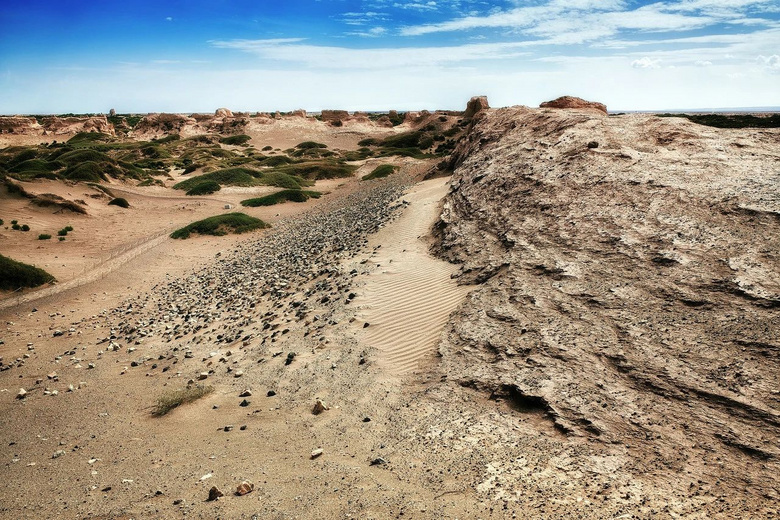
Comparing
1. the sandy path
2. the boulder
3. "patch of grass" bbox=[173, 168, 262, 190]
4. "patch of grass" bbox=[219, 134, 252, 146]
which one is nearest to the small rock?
the sandy path

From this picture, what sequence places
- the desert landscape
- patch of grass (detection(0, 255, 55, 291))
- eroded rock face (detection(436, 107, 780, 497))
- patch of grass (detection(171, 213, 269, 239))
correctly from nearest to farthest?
1. the desert landscape
2. eroded rock face (detection(436, 107, 780, 497))
3. patch of grass (detection(0, 255, 55, 291))
4. patch of grass (detection(171, 213, 269, 239))

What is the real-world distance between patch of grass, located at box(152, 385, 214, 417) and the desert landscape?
0.05 metres

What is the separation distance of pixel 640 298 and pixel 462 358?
3951 millimetres

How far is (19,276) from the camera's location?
65.4 feet

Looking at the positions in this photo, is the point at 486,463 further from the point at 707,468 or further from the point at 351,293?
the point at 351,293

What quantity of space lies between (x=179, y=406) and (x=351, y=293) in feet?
18.6

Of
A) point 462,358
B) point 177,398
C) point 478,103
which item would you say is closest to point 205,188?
point 177,398

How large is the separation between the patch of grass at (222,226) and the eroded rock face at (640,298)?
55.8 ft

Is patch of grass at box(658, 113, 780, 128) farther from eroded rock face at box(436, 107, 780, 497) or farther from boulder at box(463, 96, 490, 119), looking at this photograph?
eroded rock face at box(436, 107, 780, 497)

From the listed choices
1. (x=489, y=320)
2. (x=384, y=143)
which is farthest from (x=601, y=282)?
(x=384, y=143)

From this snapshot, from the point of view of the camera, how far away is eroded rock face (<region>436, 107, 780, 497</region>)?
267 inches

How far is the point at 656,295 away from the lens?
960cm

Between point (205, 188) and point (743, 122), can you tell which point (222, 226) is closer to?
point (205, 188)

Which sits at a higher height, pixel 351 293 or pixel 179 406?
pixel 351 293
